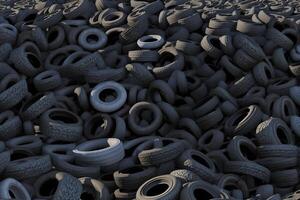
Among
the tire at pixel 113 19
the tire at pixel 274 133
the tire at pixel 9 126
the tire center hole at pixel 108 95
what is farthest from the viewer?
the tire at pixel 113 19

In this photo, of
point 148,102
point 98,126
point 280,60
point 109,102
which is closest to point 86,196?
point 98,126

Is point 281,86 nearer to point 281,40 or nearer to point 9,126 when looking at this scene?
point 281,40

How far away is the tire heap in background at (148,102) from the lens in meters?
6.86

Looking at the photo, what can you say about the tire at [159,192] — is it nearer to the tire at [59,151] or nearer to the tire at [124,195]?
the tire at [124,195]

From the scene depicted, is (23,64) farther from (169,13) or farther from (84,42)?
(169,13)

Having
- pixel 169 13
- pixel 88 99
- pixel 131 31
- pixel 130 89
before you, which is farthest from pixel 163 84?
pixel 169 13

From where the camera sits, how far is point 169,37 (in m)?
10.6

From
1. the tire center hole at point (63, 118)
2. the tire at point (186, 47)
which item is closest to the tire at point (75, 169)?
the tire center hole at point (63, 118)

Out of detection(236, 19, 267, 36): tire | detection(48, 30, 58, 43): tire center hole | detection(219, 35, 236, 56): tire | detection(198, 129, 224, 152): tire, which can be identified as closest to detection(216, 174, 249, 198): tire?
detection(198, 129, 224, 152): tire

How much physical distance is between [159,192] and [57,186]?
1.35 m

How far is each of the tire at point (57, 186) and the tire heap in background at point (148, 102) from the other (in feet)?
0.06

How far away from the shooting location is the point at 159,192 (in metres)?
6.32

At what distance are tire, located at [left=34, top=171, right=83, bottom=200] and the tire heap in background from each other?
0.02m

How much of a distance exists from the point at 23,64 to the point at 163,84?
8.44ft
